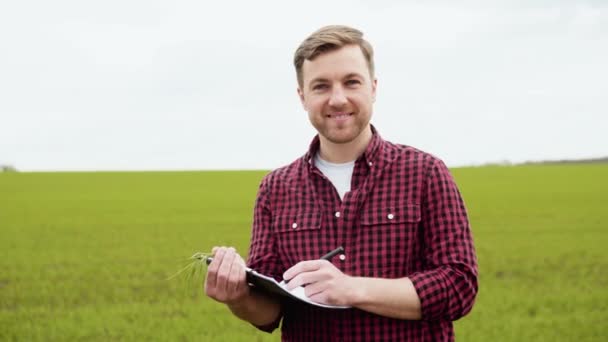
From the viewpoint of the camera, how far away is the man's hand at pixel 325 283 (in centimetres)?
199

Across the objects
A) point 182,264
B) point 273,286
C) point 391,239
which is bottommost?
point 182,264

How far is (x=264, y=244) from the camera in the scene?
247 cm

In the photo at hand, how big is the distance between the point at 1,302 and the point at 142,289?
74.6 inches

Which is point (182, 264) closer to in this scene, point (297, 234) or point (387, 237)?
point (297, 234)

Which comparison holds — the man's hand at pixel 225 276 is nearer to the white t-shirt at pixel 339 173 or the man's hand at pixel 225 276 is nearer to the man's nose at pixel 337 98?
the white t-shirt at pixel 339 173

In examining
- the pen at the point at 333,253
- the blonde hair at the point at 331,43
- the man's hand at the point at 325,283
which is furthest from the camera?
the blonde hair at the point at 331,43

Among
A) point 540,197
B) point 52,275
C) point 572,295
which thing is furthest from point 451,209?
point 540,197


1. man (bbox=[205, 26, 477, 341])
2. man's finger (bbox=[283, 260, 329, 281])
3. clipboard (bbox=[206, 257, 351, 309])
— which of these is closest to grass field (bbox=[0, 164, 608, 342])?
man (bbox=[205, 26, 477, 341])

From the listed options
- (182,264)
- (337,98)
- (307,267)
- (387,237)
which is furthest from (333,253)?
(182,264)

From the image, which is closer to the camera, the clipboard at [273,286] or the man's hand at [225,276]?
the clipboard at [273,286]

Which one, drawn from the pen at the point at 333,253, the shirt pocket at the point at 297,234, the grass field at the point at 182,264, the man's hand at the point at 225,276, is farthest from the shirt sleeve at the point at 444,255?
the grass field at the point at 182,264

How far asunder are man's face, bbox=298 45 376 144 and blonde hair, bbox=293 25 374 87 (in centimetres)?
2

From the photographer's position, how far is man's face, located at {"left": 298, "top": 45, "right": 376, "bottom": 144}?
222cm

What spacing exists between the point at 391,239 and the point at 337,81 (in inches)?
22.9
